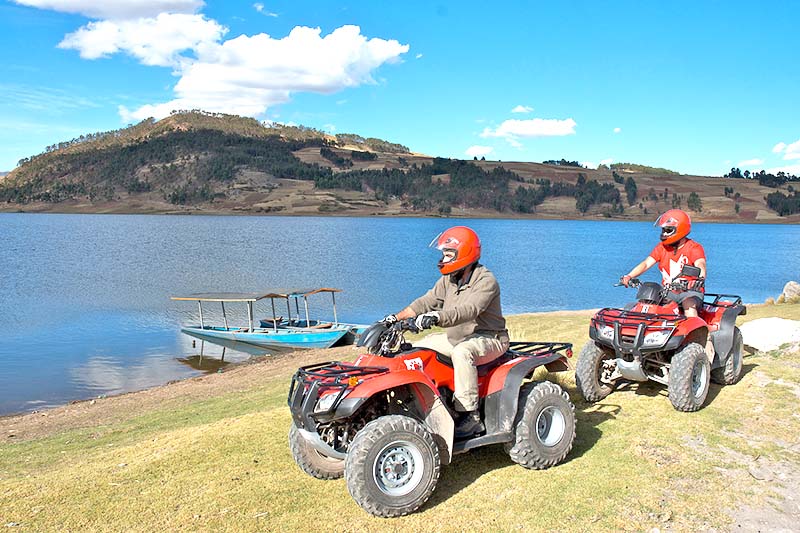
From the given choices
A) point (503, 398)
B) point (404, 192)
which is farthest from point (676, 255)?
point (404, 192)

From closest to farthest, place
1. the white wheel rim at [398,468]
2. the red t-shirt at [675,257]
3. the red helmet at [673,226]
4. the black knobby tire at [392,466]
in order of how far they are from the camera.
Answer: the black knobby tire at [392,466], the white wheel rim at [398,468], the red helmet at [673,226], the red t-shirt at [675,257]

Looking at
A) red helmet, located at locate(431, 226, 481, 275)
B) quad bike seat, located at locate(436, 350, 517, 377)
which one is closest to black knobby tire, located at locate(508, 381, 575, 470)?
quad bike seat, located at locate(436, 350, 517, 377)

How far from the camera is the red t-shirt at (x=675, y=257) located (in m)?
8.77

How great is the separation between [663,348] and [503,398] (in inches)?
106

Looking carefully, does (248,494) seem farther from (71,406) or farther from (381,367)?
(71,406)

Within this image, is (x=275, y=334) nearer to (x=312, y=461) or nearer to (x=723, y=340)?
(x=723, y=340)

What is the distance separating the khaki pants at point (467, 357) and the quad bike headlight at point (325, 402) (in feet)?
3.51

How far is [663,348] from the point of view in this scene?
760cm

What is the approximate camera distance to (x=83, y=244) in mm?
70438

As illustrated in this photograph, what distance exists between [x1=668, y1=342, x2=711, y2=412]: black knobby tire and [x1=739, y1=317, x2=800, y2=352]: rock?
12.4 ft

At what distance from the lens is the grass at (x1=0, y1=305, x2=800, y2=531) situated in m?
5.23

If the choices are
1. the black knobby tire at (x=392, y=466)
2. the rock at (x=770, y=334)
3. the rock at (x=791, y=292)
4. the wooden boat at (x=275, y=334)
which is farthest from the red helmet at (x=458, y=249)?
the rock at (x=791, y=292)

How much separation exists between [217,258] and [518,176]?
468 feet

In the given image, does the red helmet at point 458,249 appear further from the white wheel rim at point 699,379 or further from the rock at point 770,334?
the rock at point 770,334
